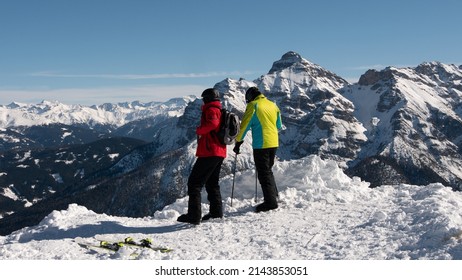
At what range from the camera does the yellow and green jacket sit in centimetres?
1373

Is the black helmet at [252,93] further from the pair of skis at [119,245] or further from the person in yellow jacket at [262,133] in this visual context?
the pair of skis at [119,245]

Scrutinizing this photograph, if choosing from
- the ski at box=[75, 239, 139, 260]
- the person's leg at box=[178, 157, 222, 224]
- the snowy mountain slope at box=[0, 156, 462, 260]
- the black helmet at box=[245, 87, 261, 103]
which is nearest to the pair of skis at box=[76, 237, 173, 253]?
the ski at box=[75, 239, 139, 260]

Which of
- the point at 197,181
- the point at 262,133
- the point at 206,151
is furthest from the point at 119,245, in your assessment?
the point at 262,133

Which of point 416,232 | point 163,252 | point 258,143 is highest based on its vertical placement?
point 258,143

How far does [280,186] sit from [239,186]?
1605 mm

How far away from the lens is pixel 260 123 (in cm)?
1381

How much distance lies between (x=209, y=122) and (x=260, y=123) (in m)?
2.27

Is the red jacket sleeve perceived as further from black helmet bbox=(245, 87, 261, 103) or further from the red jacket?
black helmet bbox=(245, 87, 261, 103)

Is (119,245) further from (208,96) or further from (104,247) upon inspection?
(208,96)

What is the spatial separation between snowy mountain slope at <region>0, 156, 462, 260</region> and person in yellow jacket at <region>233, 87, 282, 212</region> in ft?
2.98

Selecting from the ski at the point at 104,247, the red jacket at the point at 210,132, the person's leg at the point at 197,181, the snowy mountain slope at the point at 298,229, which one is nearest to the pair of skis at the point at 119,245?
the ski at the point at 104,247
